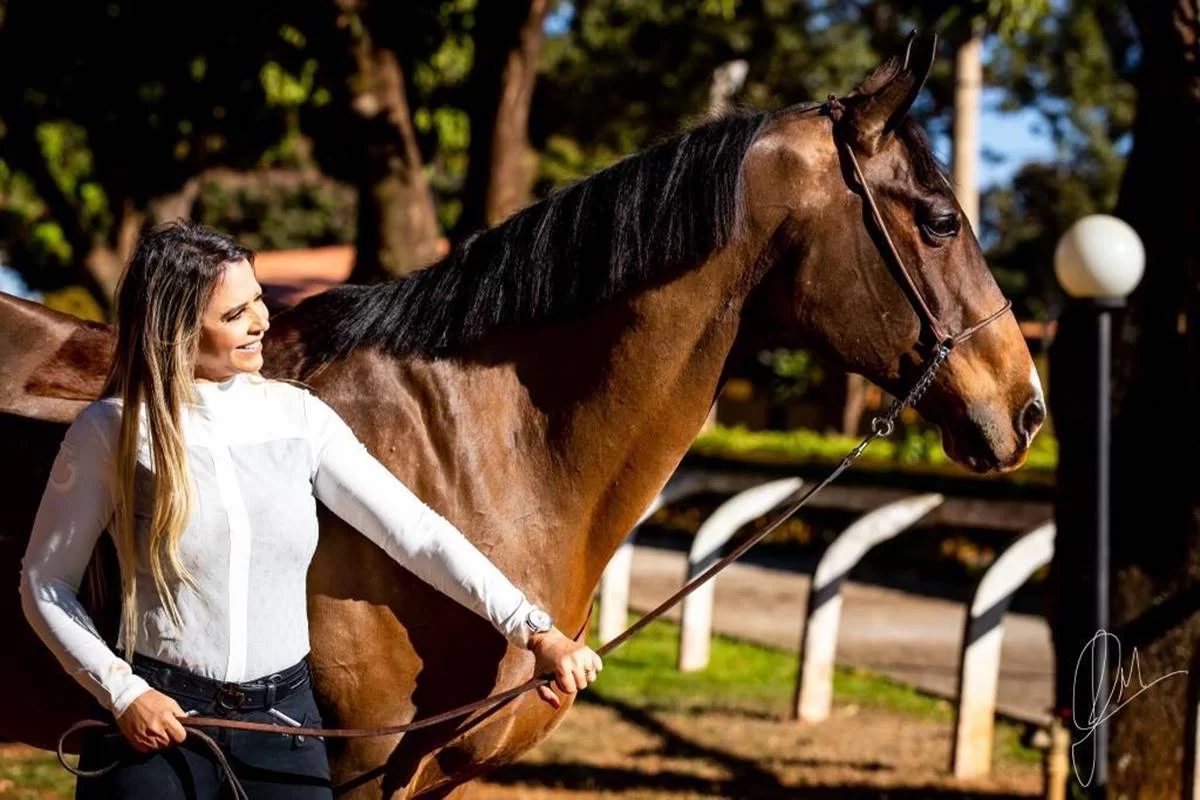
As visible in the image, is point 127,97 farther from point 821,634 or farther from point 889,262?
point 889,262

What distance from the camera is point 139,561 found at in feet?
8.64

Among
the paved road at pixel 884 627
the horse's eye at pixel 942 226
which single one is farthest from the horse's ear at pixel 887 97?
the paved road at pixel 884 627

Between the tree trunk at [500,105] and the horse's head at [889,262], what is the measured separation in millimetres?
5211

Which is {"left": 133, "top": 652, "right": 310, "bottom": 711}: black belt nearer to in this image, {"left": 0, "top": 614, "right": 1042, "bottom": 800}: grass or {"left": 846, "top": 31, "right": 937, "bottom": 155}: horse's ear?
{"left": 846, "top": 31, "right": 937, "bottom": 155}: horse's ear

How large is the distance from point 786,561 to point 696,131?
Result: 12.4 metres

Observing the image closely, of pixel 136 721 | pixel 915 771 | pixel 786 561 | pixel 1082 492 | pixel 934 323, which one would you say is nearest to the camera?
pixel 136 721

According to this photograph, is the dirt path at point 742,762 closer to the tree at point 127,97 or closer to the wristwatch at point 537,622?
the wristwatch at point 537,622

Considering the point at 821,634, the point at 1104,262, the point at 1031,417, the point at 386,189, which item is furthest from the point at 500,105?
the point at 1031,417

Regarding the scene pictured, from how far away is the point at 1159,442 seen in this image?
19.1ft

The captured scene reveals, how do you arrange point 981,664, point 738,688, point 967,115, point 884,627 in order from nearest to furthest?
point 981,664 < point 738,688 < point 884,627 < point 967,115

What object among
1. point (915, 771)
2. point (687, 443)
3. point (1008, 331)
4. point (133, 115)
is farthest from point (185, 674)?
point (133, 115)

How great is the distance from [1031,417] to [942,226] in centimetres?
48

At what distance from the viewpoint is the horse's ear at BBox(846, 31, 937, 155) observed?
313 centimetres

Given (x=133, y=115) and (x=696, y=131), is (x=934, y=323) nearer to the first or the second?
(x=696, y=131)
